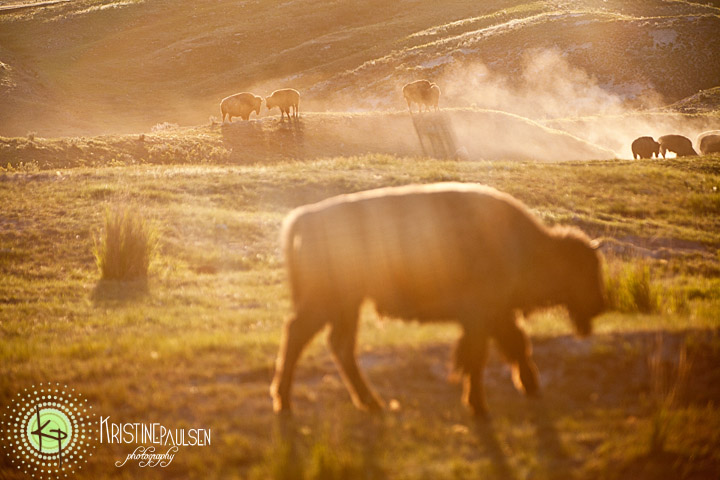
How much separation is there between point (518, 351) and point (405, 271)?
4.37 feet

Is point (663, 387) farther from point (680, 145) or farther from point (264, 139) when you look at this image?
point (680, 145)

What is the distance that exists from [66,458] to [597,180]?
1917 cm

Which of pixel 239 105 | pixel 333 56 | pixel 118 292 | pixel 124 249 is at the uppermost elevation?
pixel 333 56

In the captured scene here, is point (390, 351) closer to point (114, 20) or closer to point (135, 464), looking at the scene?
point (135, 464)

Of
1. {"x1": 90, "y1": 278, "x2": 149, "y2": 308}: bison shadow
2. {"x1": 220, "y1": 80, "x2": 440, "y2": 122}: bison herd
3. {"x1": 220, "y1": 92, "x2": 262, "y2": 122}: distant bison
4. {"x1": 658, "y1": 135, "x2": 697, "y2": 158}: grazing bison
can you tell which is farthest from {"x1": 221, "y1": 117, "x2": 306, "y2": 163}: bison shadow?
{"x1": 658, "y1": 135, "x2": 697, "y2": 158}: grazing bison

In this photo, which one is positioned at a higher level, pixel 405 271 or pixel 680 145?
pixel 680 145

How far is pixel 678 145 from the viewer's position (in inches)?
1155

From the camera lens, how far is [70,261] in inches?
486

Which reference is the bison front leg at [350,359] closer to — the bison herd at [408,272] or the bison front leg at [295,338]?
the bison herd at [408,272]

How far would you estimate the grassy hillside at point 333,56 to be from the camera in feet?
168

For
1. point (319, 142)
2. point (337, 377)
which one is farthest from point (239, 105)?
point (337, 377)

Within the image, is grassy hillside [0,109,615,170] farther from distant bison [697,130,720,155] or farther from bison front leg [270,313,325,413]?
bison front leg [270,313,325,413]

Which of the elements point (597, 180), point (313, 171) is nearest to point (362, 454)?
point (313, 171)

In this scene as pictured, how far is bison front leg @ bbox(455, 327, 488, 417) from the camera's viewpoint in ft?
15.6
